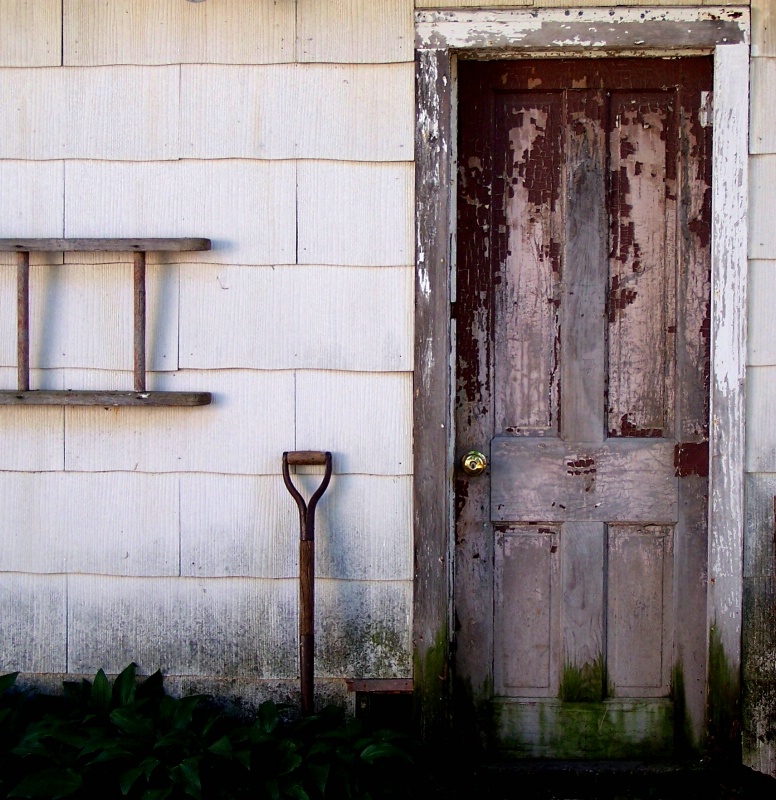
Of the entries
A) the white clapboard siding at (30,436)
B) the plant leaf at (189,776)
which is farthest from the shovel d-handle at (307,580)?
the white clapboard siding at (30,436)

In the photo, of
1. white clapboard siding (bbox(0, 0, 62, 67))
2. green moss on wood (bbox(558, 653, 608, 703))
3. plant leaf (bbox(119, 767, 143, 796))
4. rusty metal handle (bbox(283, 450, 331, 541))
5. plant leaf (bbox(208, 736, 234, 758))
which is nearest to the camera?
plant leaf (bbox(119, 767, 143, 796))

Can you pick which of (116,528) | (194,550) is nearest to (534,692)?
(194,550)

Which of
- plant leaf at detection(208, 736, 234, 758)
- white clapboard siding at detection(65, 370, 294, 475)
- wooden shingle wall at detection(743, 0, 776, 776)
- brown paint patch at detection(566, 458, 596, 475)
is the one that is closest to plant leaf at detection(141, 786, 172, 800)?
plant leaf at detection(208, 736, 234, 758)

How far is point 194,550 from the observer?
2809 millimetres

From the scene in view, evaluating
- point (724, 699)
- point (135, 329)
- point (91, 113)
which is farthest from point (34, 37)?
point (724, 699)

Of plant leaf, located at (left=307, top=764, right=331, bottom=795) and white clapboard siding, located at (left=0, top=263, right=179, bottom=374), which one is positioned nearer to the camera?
plant leaf, located at (left=307, top=764, right=331, bottom=795)

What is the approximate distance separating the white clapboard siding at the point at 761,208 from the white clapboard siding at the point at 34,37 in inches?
84.2

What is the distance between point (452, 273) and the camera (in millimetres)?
2773

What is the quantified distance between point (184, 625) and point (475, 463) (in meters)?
1.05

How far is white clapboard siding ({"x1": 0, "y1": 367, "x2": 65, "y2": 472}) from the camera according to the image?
281 cm

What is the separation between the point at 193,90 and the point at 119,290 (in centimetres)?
65

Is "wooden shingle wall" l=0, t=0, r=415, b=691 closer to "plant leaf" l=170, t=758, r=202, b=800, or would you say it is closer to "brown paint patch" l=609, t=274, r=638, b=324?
"plant leaf" l=170, t=758, r=202, b=800

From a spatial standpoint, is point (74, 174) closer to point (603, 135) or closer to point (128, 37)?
point (128, 37)

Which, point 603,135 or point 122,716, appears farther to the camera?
point 603,135
